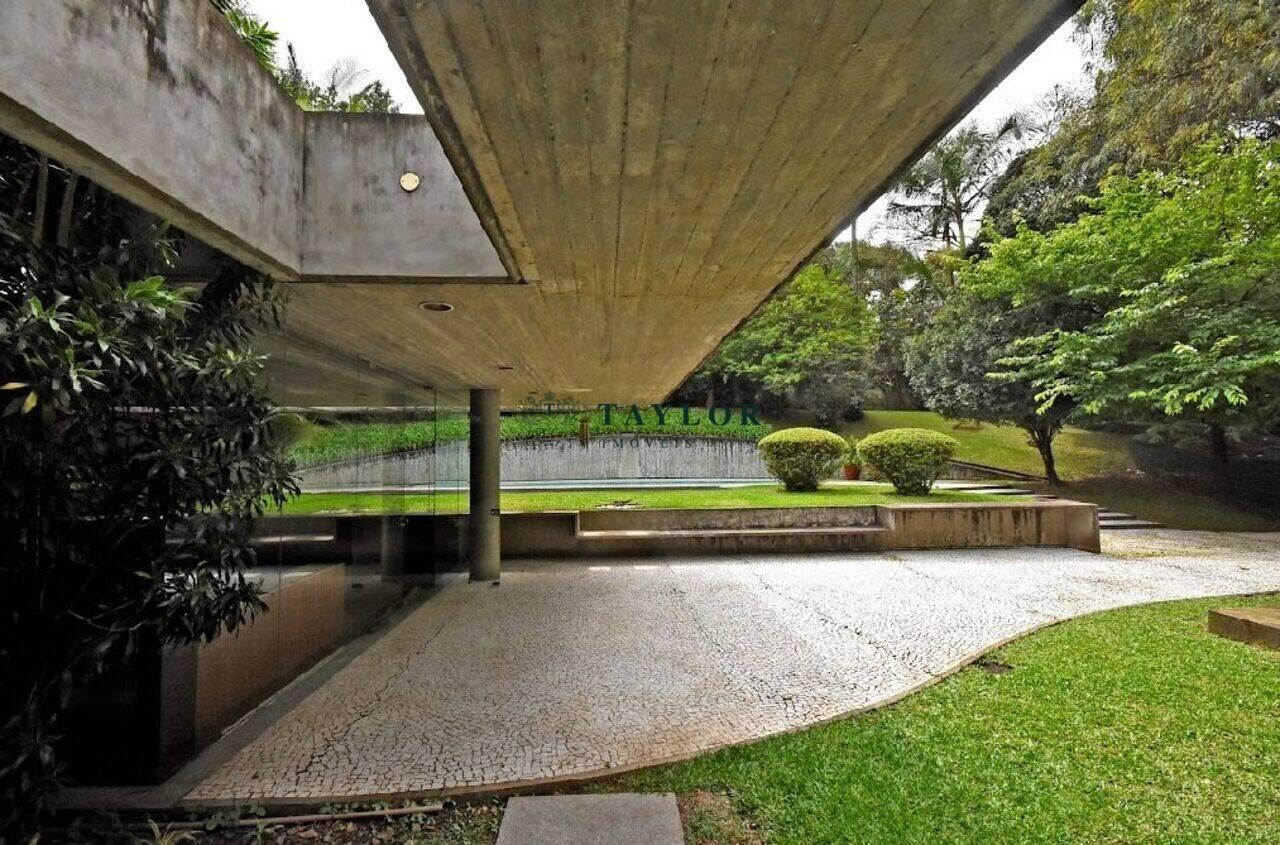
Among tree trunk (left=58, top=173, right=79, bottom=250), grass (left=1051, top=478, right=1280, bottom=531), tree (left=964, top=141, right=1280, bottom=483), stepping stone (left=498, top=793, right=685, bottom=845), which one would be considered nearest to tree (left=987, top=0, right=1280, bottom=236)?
tree (left=964, top=141, right=1280, bottom=483)

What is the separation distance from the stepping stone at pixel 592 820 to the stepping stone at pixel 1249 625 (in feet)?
17.0

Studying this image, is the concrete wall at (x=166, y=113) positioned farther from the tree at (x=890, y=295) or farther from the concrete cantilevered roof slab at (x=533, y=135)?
the tree at (x=890, y=295)

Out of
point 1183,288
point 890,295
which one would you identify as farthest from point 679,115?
point 890,295

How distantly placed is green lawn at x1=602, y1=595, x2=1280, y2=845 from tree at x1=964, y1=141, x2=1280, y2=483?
6896mm

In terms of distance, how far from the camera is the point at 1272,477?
1391cm

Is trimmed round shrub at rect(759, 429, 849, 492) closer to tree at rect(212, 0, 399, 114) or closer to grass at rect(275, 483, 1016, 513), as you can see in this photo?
grass at rect(275, 483, 1016, 513)

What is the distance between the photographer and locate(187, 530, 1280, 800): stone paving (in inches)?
124

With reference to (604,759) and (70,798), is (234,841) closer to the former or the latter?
(70,798)

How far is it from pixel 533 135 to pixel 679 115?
48 cm

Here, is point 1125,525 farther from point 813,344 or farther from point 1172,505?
point 813,344

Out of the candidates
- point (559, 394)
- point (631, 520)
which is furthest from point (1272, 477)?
point (559, 394)

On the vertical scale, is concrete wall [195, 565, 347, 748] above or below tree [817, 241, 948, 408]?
below

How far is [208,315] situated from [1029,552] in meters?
10.0

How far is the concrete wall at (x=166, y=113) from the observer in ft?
5.21
